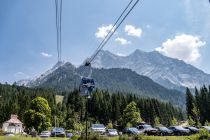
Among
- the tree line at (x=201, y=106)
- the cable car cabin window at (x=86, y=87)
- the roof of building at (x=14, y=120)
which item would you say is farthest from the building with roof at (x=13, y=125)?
the cable car cabin window at (x=86, y=87)

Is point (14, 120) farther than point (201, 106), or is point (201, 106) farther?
point (14, 120)

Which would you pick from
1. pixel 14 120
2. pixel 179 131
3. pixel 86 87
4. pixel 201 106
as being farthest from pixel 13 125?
pixel 86 87

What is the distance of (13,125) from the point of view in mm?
129875

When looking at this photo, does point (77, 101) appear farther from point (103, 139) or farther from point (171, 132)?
point (103, 139)

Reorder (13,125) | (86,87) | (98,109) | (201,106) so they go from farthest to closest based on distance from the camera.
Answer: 1. (98,109)
2. (13,125)
3. (201,106)
4. (86,87)

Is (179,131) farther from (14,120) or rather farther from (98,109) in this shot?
(98,109)

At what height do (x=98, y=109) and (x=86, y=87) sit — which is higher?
(x=98, y=109)

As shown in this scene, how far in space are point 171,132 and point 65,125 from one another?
278 ft

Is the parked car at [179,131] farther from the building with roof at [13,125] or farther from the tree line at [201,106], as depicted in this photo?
the building with roof at [13,125]

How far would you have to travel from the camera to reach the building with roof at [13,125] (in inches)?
5025

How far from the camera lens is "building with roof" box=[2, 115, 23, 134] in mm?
127625

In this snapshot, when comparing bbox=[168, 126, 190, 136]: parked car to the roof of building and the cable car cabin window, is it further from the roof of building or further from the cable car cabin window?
the roof of building

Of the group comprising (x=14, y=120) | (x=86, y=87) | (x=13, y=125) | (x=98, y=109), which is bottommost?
(x=13, y=125)

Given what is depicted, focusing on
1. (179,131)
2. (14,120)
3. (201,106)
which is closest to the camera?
(179,131)
